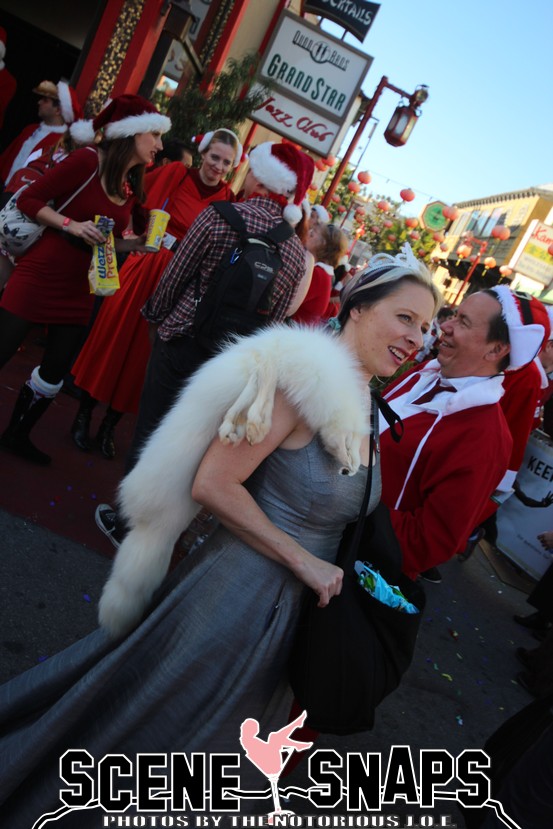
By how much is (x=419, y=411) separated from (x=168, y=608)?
1428 millimetres

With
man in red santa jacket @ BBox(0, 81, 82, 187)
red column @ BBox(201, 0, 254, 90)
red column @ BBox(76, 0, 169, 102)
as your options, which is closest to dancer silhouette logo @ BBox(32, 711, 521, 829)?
man in red santa jacket @ BBox(0, 81, 82, 187)

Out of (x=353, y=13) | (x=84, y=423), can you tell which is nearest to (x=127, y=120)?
(x=84, y=423)

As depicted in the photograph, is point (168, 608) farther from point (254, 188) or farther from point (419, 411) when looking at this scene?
point (254, 188)

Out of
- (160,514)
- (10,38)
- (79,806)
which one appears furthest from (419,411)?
(10,38)

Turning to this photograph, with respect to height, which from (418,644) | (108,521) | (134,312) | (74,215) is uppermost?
(74,215)

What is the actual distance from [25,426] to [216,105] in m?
5.41

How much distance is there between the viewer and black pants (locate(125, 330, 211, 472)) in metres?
3.38

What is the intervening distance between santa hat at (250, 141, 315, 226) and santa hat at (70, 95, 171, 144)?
57 centimetres

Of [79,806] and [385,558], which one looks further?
[385,558]

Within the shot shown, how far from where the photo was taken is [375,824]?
2758 millimetres

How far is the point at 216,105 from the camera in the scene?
8.09m

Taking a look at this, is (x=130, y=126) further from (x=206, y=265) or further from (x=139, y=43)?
(x=139, y=43)

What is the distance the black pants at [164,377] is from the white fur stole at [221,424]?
140cm

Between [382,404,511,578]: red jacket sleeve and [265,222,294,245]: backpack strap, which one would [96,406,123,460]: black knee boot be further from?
[382,404,511,578]: red jacket sleeve
